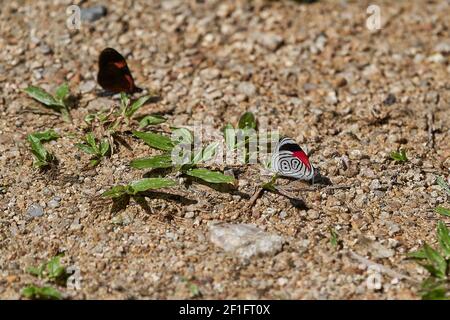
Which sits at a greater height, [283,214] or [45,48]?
[45,48]

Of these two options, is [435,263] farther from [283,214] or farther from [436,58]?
[436,58]

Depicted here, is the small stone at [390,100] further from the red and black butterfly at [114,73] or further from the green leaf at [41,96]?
the green leaf at [41,96]

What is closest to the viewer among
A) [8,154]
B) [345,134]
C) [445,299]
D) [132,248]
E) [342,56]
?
[445,299]

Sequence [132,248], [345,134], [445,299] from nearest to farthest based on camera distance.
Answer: [445,299]
[132,248]
[345,134]

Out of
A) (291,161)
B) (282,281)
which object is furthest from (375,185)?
(282,281)

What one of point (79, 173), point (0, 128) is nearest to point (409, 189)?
point (79, 173)

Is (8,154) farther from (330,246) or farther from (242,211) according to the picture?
(330,246)
